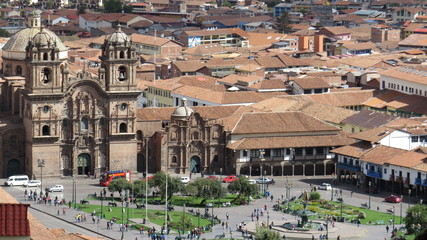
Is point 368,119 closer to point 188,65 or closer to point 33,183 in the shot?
point 33,183

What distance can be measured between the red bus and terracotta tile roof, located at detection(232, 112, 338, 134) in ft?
41.8

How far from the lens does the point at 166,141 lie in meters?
133

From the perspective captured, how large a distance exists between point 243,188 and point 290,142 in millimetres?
16725

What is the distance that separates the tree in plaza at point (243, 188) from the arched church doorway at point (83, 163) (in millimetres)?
19291

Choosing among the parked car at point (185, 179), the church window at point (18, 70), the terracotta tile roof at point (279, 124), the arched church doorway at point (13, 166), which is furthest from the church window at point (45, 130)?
the terracotta tile roof at point (279, 124)

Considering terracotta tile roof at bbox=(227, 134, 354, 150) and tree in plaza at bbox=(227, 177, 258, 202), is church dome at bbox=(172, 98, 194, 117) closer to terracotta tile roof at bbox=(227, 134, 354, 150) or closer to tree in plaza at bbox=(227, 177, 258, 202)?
terracotta tile roof at bbox=(227, 134, 354, 150)

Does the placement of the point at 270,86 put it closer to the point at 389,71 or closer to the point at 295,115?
the point at 389,71

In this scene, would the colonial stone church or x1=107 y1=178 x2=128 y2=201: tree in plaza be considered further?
the colonial stone church

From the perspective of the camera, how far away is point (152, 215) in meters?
111

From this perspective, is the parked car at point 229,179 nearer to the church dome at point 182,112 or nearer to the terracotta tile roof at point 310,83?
the church dome at point 182,112

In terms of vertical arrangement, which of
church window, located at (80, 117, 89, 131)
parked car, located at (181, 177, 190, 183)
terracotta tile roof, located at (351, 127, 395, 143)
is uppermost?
church window, located at (80, 117, 89, 131)

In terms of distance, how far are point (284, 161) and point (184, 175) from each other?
33.0 feet

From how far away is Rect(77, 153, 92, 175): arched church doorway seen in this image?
13138 centimetres

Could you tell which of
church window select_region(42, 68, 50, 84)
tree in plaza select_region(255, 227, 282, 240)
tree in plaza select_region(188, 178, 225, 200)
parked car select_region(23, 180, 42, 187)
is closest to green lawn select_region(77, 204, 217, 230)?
tree in plaza select_region(188, 178, 225, 200)
